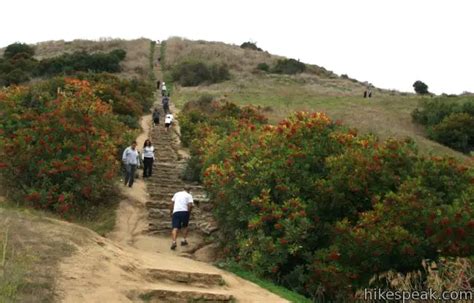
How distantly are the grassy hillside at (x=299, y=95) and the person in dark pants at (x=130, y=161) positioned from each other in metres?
9.42

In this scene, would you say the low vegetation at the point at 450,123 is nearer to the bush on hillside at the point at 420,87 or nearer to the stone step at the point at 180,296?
the stone step at the point at 180,296

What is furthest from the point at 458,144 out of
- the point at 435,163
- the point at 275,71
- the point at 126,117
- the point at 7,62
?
the point at 7,62

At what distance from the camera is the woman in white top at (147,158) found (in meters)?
18.9

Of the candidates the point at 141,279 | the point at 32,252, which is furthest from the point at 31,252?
the point at 141,279

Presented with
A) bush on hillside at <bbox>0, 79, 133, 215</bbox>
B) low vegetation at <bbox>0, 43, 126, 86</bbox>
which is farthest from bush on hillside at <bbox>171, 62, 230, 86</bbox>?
bush on hillside at <bbox>0, 79, 133, 215</bbox>

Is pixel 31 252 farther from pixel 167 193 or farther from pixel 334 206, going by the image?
pixel 167 193

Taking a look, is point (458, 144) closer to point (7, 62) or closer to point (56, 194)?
point (56, 194)

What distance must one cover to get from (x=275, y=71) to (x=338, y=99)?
1959 centimetres

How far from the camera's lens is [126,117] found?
2673 centimetres

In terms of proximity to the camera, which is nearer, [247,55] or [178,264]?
[178,264]

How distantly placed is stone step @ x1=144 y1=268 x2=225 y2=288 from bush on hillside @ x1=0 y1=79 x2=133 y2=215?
5.35 meters

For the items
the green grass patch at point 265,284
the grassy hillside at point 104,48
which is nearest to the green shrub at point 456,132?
the green grass patch at point 265,284

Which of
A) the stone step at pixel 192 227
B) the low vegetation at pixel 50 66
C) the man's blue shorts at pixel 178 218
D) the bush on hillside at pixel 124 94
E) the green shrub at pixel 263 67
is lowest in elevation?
the stone step at pixel 192 227

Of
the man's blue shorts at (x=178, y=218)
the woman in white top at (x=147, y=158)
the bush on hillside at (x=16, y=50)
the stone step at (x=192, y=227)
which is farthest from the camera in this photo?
the bush on hillside at (x=16, y=50)
